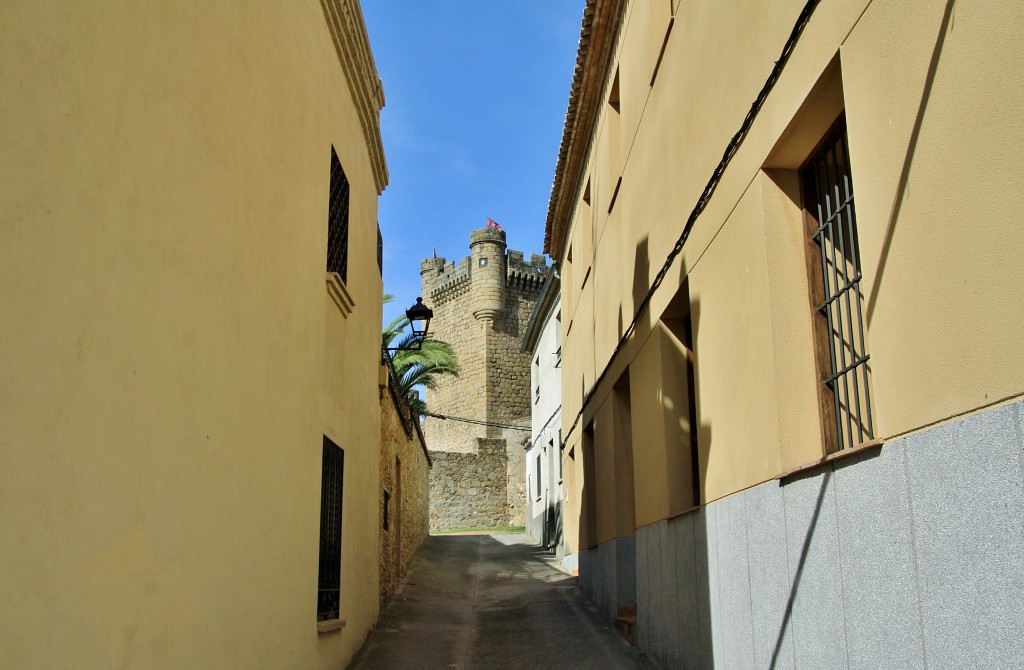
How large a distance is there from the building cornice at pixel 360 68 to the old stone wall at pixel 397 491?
3.06m

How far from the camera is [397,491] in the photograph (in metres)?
14.2

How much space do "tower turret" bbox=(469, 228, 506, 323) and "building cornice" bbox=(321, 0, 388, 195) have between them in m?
34.0

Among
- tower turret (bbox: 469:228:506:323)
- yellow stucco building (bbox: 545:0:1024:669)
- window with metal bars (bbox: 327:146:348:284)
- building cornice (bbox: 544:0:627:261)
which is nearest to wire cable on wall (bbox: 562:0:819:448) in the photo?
yellow stucco building (bbox: 545:0:1024:669)

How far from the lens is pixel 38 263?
9.21 feet

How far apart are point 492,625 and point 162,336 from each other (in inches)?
322

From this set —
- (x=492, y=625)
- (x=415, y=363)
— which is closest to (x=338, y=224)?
(x=492, y=625)

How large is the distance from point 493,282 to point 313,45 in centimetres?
3890

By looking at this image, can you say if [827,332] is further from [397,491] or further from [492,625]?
[397,491]

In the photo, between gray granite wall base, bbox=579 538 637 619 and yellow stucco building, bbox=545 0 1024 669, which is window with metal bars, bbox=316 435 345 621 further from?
gray granite wall base, bbox=579 538 637 619

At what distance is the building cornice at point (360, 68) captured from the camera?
8148mm

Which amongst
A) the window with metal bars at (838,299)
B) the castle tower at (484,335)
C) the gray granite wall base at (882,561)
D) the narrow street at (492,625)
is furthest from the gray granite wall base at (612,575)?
the castle tower at (484,335)

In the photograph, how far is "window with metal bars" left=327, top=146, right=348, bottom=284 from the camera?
27.0ft

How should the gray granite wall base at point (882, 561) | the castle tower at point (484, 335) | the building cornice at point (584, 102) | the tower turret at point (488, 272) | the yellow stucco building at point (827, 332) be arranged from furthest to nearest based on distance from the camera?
the tower turret at point (488, 272) < the castle tower at point (484, 335) < the building cornice at point (584, 102) < the yellow stucco building at point (827, 332) < the gray granite wall base at point (882, 561)

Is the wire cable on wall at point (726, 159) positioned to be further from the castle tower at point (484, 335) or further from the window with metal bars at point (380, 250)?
the castle tower at point (484, 335)
